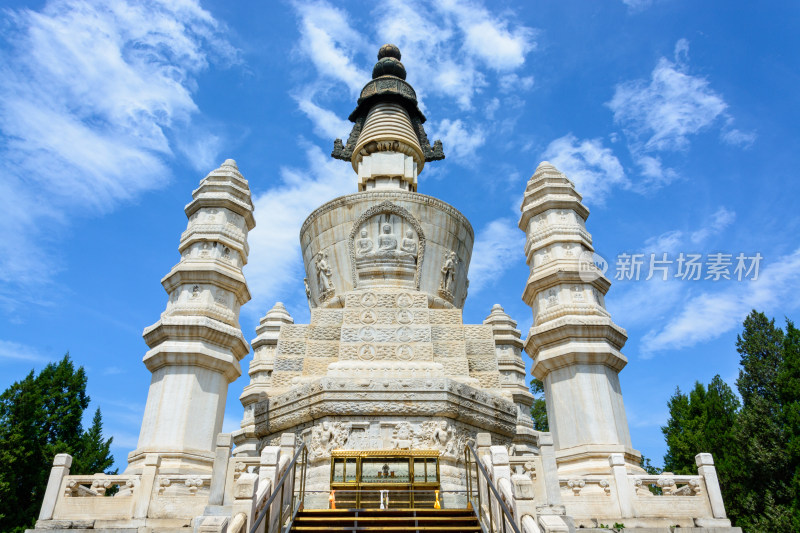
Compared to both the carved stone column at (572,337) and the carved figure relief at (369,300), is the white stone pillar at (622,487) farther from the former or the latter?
the carved figure relief at (369,300)

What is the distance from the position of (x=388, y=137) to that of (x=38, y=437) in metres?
19.9

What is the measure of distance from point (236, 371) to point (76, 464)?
42.1 feet

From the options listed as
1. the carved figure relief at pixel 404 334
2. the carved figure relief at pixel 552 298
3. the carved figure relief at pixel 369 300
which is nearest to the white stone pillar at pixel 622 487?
the carved figure relief at pixel 404 334

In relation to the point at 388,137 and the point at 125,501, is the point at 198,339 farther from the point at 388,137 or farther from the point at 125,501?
the point at 388,137

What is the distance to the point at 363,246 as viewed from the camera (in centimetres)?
1786

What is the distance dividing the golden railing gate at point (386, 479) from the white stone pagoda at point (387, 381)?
41 mm

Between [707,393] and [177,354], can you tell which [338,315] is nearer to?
[177,354]

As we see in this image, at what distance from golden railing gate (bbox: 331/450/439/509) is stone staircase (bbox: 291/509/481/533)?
4.68ft

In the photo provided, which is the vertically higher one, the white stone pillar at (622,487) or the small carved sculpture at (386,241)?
the small carved sculpture at (386,241)

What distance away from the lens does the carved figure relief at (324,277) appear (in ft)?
61.1

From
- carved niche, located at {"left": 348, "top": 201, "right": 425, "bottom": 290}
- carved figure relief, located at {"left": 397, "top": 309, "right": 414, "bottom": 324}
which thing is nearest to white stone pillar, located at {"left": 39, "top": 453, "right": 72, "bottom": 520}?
carved figure relief, located at {"left": 397, "top": 309, "right": 414, "bottom": 324}

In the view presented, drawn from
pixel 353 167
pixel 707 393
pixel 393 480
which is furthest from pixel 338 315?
pixel 707 393

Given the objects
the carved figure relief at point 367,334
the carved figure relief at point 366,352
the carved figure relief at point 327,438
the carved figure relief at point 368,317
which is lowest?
the carved figure relief at point 327,438

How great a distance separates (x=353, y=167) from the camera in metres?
24.8
